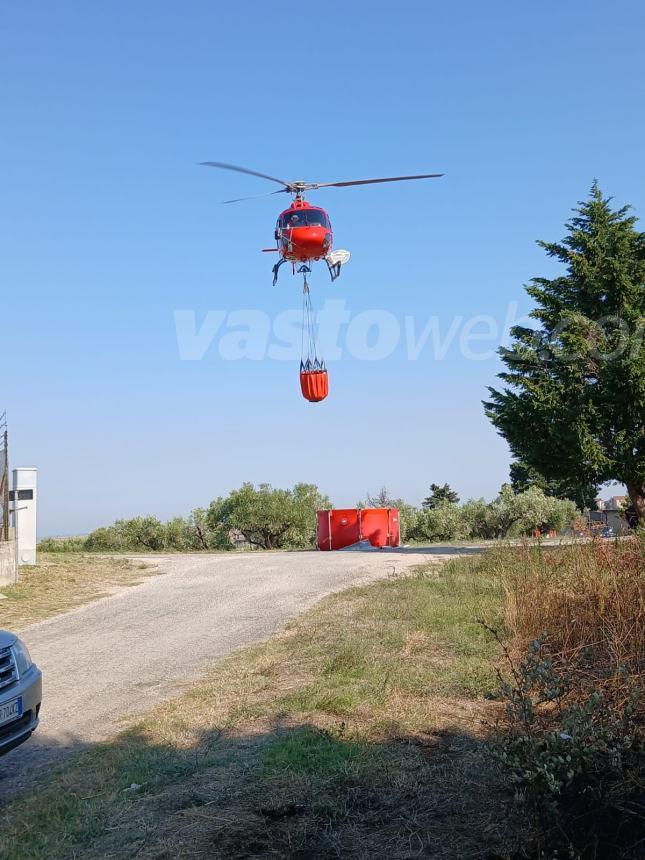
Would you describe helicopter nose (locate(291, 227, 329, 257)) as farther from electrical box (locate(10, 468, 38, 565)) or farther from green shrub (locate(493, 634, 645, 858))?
green shrub (locate(493, 634, 645, 858))

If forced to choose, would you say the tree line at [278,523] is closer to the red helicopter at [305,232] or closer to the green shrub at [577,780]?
the red helicopter at [305,232]

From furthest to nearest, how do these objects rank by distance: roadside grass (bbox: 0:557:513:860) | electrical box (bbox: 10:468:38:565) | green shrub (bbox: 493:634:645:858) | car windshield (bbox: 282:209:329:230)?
car windshield (bbox: 282:209:329:230) → electrical box (bbox: 10:468:38:565) → roadside grass (bbox: 0:557:513:860) → green shrub (bbox: 493:634:645:858)

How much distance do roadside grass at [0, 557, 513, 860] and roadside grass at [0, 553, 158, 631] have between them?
6820 mm

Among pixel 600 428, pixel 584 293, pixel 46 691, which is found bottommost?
pixel 46 691

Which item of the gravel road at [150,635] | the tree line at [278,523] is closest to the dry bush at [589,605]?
the gravel road at [150,635]

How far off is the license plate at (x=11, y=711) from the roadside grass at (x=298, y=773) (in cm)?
54

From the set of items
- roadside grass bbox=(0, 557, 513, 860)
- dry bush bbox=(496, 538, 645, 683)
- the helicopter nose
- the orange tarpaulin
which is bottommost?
roadside grass bbox=(0, 557, 513, 860)

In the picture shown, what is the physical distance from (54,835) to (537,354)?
71.7 feet

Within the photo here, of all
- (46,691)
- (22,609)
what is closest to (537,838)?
(46,691)

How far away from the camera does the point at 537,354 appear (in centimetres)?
2398

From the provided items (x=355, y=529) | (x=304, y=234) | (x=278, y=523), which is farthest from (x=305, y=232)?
(x=278, y=523)

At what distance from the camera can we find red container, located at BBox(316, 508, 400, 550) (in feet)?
90.7

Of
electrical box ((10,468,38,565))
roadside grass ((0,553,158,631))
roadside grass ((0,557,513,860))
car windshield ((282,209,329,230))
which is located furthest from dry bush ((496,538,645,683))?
electrical box ((10,468,38,565))

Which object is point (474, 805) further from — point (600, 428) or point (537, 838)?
point (600, 428)
